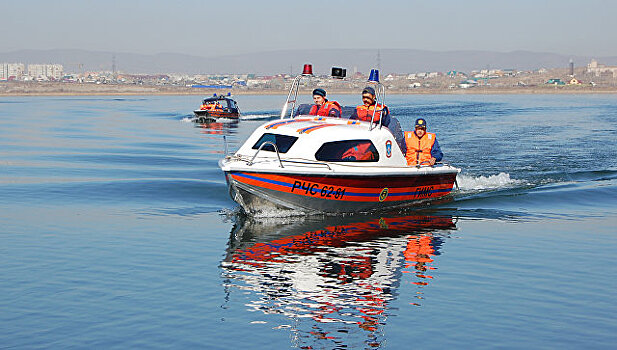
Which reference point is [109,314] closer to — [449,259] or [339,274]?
[339,274]

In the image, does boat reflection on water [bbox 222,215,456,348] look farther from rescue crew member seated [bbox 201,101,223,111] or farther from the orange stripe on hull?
rescue crew member seated [bbox 201,101,223,111]

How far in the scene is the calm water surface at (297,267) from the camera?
9977mm

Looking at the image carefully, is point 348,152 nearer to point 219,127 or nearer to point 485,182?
point 485,182

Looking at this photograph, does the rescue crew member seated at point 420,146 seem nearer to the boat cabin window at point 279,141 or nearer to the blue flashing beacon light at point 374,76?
the blue flashing beacon light at point 374,76

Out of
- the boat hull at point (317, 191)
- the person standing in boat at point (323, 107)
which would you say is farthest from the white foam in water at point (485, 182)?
the person standing in boat at point (323, 107)

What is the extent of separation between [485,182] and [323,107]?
23.5ft

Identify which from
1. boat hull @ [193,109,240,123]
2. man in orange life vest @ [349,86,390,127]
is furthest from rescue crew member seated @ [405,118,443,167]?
boat hull @ [193,109,240,123]

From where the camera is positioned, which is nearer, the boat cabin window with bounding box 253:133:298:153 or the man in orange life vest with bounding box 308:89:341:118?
the boat cabin window with bounding box 253:133:298:153

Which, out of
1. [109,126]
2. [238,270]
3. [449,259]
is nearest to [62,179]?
[238,270]

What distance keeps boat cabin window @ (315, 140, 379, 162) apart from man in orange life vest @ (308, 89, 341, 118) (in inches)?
75.6

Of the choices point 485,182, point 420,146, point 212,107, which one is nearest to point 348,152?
point 420,146

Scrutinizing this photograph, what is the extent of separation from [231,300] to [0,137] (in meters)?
33.9

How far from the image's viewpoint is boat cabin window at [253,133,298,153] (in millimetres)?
17547

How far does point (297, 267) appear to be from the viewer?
13602mm
